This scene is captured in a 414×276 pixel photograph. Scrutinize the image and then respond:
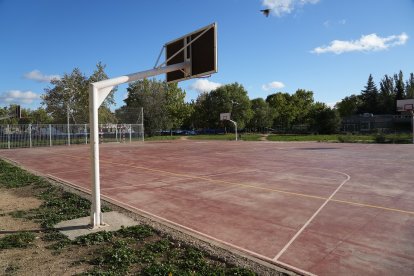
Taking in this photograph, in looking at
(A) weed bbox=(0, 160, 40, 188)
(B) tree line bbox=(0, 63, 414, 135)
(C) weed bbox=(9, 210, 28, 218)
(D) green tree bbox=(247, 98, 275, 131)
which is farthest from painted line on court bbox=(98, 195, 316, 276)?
(D) green tree bbox=(247, 98, 275, 131)

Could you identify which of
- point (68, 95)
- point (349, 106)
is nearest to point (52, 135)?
point (68, 95)

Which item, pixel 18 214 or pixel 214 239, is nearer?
pixel 214 239

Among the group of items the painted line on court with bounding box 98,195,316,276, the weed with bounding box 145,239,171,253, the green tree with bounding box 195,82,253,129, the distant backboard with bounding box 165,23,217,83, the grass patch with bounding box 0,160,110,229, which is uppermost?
the green tree with bounding box 195,82,253,129

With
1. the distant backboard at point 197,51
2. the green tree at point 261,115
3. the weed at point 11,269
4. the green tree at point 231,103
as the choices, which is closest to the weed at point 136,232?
the weed at point 11,269

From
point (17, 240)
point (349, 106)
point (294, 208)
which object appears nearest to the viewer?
point (17, 240)

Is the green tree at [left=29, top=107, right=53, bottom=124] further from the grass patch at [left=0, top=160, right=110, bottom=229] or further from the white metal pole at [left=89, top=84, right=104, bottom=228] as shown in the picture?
the white metal pole at [left=89, top=84, right=104, bottom=228]

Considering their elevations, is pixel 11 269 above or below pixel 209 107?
below

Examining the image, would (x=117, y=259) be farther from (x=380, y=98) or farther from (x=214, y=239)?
(x=380, y=98)

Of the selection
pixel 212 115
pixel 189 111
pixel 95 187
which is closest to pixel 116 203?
pixel 95 187

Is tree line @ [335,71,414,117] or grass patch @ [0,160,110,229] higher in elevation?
tree line @ [335,71,414,117]

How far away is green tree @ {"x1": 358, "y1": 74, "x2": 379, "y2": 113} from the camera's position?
90.2 metres

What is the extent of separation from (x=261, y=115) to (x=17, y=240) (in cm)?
7872

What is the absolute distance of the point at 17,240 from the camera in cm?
560

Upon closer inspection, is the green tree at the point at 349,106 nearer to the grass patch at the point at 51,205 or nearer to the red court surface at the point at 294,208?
the red court surface at the point at 294,208
